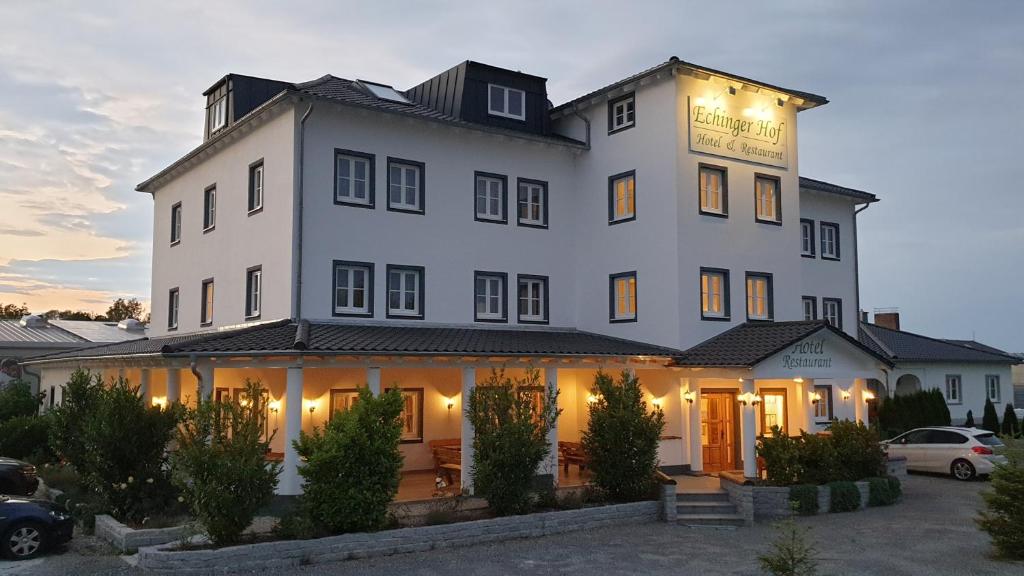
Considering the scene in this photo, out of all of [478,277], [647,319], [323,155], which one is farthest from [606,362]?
[323,155]

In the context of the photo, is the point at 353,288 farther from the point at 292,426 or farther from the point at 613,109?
the point at 613,109

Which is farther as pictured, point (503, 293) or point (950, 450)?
point (950, 450)

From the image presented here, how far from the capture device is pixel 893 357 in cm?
2931

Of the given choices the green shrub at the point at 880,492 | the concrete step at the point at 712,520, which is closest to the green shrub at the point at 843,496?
the green shrub at the point at 880,492

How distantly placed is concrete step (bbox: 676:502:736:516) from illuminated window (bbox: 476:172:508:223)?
875cm

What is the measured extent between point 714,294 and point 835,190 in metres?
8.41

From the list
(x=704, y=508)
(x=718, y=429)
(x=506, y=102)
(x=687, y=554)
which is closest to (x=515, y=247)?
(x=506, y=102)

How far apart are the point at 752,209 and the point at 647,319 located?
13.8ft

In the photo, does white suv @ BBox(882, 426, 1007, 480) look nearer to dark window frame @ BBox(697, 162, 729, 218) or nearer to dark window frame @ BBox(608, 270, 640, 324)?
dark window frame @ BBox(608, 270, 640, 324)

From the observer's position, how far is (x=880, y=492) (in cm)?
1833

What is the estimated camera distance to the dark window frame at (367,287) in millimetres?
19703

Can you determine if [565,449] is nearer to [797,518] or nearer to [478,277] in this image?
[478,277]

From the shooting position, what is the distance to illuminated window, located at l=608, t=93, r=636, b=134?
2253 cm

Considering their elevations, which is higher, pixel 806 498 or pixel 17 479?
pixel 17 479
